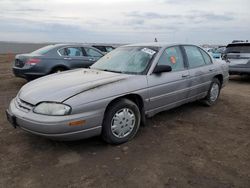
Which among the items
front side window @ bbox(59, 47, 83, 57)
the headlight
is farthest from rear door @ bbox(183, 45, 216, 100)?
front side window @ bbox(59, 47, 83, 57)

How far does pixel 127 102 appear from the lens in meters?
4.07

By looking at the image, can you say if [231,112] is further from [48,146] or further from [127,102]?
[48,146]

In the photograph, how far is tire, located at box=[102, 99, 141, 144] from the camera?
12.7 ft

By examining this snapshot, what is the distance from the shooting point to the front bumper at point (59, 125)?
3.45 meters

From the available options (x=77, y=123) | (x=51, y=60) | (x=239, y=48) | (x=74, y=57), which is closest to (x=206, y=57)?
(x=77, y=123)

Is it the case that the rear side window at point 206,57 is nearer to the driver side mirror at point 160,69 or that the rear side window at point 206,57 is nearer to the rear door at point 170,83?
the rear door at point 170,83

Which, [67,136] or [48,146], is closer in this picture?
[67,136]

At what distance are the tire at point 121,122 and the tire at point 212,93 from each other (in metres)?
2.53

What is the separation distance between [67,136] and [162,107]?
1889 mm

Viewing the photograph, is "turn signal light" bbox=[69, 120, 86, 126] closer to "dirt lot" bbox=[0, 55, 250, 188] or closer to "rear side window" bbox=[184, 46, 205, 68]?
"dirt lot" bbox=[0, 55, 250, 188]

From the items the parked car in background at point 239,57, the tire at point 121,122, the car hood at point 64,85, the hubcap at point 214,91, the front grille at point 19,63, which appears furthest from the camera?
the parked car in background at point 239,57

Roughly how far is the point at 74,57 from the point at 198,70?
4.81 m

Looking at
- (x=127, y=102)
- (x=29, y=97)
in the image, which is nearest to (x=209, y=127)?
(x=127, y=102)

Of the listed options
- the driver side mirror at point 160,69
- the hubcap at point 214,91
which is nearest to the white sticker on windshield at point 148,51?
the driver side mirror at point 160,69
